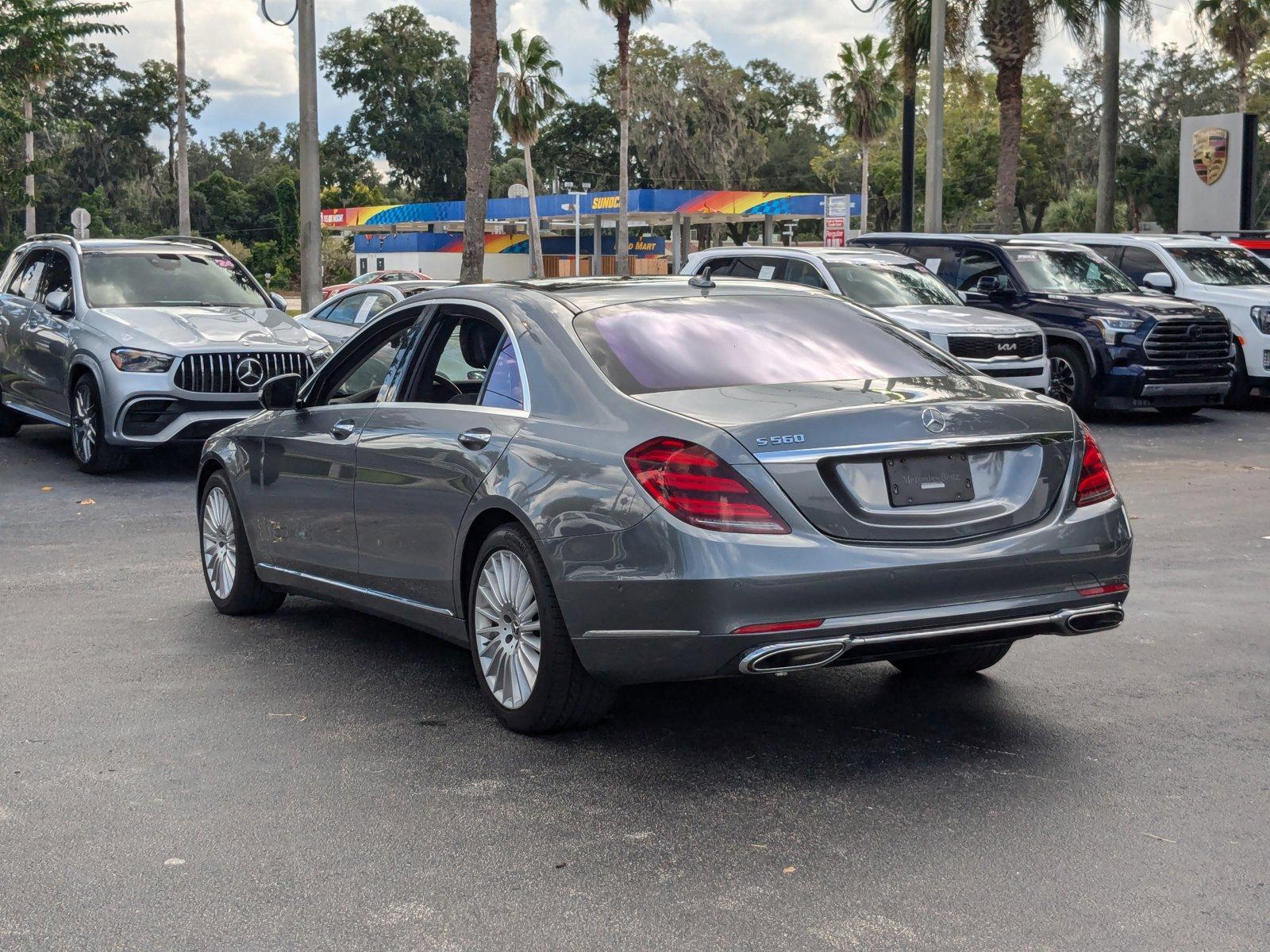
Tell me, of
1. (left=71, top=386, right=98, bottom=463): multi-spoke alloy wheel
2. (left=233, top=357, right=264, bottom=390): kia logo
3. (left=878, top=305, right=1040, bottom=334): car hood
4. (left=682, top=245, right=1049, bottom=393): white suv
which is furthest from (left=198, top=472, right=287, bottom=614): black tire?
(left=878, top=305, right=1040, bottom=334): car hood

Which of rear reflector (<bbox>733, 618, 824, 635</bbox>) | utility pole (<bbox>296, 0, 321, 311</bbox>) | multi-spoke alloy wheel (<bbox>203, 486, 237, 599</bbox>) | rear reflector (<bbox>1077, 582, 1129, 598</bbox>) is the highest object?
utility pole (<bbox>296, 0, 321, 311</bbox>)

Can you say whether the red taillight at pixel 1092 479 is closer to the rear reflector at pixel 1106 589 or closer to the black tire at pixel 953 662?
the rear reflector at pixel 1106 589

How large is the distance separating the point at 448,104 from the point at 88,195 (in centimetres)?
2322

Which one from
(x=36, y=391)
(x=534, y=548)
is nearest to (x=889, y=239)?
(x=36, y=391)

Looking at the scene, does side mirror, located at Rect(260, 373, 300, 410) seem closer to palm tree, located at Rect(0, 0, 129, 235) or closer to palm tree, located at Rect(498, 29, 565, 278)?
palm tree, located at Rect(0, 0, 129, 235)

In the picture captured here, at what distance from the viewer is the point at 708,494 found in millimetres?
4777

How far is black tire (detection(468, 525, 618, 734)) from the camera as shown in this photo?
5172 millimetres

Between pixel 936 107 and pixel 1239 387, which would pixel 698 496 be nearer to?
pixel 1239 387

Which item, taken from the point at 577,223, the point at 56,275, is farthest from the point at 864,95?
the point at 56,275

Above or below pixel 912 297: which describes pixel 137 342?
below

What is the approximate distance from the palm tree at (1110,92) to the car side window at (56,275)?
2115 cm

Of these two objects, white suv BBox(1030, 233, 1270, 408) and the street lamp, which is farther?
the street lamp

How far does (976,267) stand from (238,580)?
1243 centimetres

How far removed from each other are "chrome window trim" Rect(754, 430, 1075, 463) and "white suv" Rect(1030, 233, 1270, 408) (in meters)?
14.1
